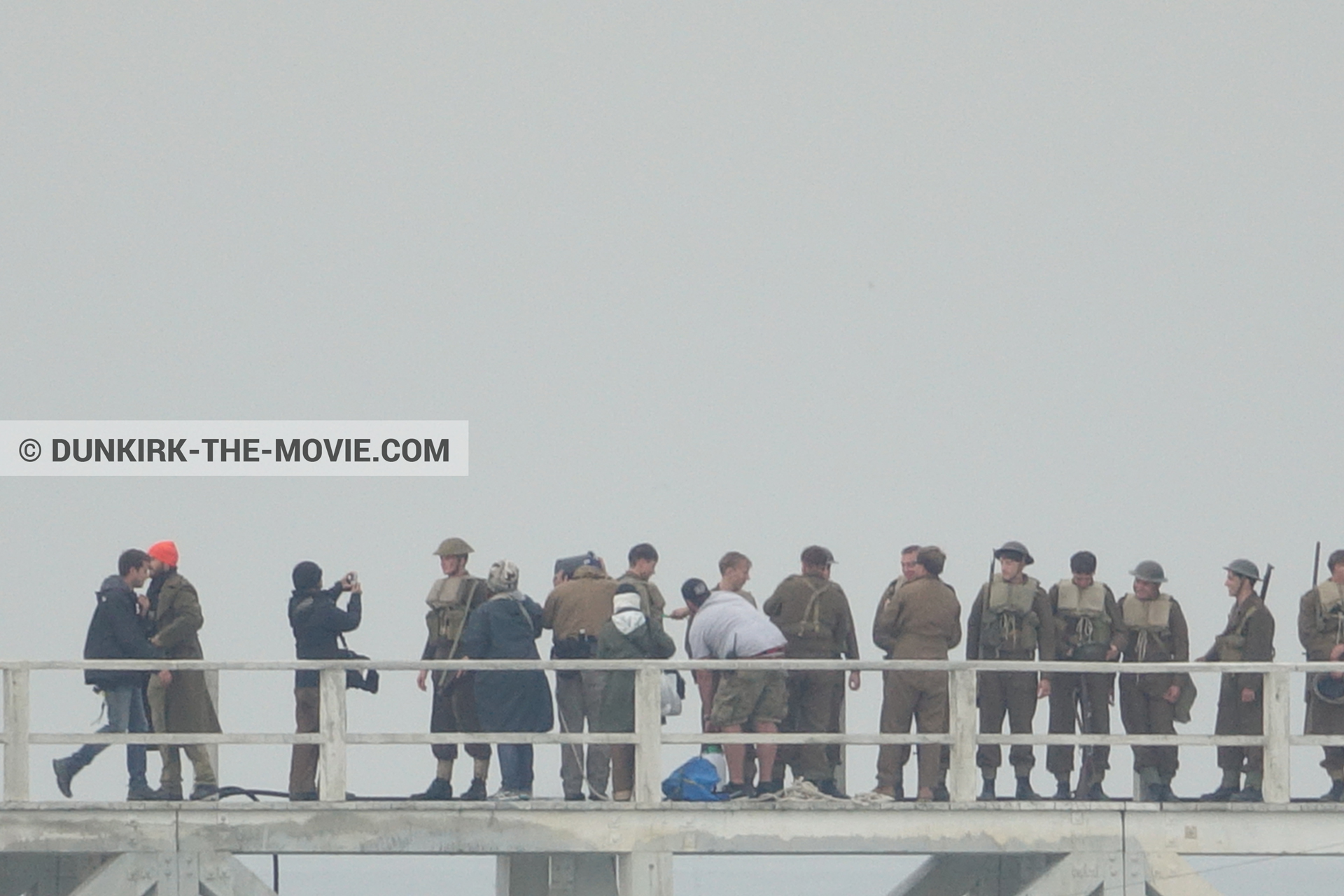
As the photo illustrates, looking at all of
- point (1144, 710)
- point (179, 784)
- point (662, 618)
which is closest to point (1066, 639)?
point (1144, 710)

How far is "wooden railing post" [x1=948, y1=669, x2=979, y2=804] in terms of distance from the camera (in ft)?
58.1

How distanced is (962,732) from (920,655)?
0.78 meters

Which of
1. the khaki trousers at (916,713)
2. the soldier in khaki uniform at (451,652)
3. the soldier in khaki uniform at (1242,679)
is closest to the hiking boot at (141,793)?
the soldier in khaki uniform at (451,652)

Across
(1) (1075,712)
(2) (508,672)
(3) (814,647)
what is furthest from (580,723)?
(1) (1075,712)

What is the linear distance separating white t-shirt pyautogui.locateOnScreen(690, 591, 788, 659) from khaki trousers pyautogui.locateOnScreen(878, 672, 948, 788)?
2.96 feet

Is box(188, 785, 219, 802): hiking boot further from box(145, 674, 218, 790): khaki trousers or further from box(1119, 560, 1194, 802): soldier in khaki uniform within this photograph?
box(1119, 560, 1194, 802): soldier in khaki uniform

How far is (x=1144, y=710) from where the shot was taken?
18422mm

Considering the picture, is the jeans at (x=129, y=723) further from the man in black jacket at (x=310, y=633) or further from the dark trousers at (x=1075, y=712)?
the dark trousers at (x=1075, y=712)

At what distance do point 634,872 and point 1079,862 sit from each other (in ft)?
10.3

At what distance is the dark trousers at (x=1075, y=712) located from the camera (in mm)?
18422

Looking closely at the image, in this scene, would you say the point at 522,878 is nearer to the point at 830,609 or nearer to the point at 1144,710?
the point at 830,609

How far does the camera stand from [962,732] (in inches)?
696

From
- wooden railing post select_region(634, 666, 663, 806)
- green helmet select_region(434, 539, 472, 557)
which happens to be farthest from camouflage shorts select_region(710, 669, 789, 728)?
green helmet select_region(434, 539, 472, 557)

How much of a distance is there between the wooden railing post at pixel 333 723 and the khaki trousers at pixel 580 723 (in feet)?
5.29
